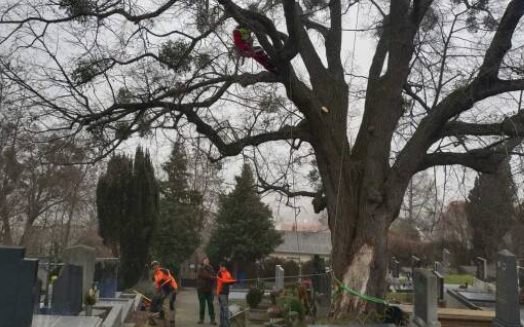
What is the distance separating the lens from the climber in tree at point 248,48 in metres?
9.30

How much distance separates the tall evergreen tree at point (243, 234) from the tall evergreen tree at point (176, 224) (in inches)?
69.5

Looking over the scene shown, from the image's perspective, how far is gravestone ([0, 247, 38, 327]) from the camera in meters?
5.53

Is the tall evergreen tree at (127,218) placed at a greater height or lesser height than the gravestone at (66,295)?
greater

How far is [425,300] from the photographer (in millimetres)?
8562

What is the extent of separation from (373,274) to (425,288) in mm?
1111

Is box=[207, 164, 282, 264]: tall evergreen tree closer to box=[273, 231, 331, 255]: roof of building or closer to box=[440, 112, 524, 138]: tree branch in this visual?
box=[273, 231, 331, 255]: roof of building

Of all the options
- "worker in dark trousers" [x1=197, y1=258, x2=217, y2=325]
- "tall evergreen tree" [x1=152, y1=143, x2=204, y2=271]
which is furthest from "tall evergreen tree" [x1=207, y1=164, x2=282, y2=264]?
"worker in dark trousers" [x1=197, y1=258, x2=217, y2=325]

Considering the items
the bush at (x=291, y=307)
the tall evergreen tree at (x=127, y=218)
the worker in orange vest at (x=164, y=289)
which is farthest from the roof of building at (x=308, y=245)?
the bush at (x=291, y=307)

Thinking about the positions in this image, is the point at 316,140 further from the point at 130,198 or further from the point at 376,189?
the point at 130,198

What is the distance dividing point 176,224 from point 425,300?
101 ft

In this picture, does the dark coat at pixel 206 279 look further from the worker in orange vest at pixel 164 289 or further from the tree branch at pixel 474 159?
the tree branch at pixel 474 159

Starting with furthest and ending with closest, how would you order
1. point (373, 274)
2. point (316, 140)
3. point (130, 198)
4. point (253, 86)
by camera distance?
point (130, 198)
point (253, 86)
point (316, 140)
point (373, 274)

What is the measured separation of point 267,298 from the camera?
18.5m

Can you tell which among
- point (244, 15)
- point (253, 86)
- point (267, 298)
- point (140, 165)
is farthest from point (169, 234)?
point (244, 15)
